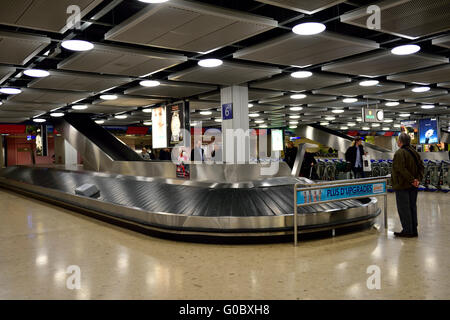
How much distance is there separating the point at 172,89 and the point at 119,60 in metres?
4.02

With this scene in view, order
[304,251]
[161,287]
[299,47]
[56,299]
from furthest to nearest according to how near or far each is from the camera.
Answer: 1. [299,47]
2. [304,251]
3. [161,287]
4. [56,299]

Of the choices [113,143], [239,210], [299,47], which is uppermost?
[299,47]

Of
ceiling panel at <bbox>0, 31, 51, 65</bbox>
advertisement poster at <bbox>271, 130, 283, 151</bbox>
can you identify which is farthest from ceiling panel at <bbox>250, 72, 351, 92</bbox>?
advertisement poster at <bbox>271, 130, 283, 151</bbox>

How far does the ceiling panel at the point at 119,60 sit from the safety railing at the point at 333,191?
431 centimetres

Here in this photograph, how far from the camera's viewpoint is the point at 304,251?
15.5 feet

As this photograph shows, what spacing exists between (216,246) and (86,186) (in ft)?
15.1

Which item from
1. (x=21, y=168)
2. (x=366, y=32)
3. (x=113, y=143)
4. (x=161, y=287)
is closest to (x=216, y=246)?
(x=161, y=287)

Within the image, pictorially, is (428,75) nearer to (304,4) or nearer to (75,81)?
(304,4)

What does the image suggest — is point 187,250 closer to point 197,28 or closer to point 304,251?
point 304,251

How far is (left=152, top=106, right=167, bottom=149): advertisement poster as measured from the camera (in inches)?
538

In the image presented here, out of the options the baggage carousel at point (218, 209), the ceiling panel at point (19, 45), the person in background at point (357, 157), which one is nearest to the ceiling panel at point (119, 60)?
the ceiling panel at point (19, 45)

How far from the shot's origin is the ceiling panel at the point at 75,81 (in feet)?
30.7

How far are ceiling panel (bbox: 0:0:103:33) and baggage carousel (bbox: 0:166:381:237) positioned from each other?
3167 millimetres

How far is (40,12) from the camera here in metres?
4.91
